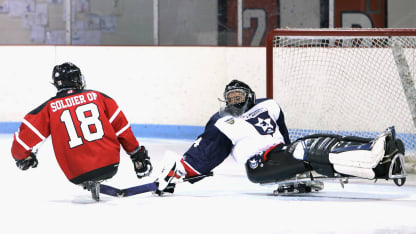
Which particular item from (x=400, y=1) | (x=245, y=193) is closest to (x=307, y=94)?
(x=400, y=1)

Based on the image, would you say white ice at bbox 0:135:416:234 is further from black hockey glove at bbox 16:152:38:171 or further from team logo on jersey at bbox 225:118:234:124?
team logo on jersey at bbox 225:118:234:124

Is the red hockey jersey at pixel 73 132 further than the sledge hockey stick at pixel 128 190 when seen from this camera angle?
No

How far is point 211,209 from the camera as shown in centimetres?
402

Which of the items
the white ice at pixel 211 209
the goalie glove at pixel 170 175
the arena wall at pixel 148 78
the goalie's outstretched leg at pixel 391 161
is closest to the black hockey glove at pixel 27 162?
the white ice at pixel 211 209

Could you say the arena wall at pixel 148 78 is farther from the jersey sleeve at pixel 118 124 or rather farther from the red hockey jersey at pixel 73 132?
the red hockey jersey at pixel 73 132

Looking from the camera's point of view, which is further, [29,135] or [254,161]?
[254,161]

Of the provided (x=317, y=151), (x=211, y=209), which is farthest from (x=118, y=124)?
(x=317, y=151)

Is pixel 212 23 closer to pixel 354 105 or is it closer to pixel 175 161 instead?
pixel 354 105

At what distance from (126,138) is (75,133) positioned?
0.30 m

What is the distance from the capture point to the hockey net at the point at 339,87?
646 cm

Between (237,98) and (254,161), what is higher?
(237,98)

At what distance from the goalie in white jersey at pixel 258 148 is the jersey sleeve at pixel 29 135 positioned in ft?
2.54

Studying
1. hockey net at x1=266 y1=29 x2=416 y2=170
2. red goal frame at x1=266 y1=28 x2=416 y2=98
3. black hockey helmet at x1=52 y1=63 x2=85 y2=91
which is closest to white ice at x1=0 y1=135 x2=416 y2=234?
black hockey helmet at x1=52 y1=63 x2=85 y2=91

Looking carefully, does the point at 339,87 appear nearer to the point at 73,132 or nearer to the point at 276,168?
the point at 276,168
